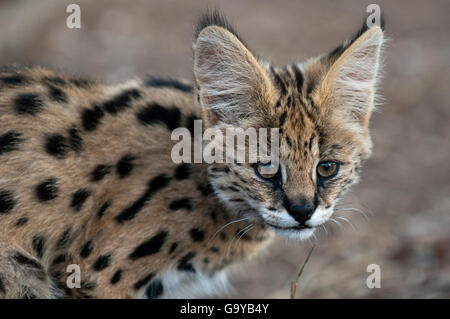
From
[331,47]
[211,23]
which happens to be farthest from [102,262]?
[331,47]

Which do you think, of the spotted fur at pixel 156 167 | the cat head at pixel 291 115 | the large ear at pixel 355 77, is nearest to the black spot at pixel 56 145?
the spotted fur at pixel 156 167

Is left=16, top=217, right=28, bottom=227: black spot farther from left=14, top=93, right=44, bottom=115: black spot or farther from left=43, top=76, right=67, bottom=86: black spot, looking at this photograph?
left=43, top=76, right=67, bottom=86: black spot

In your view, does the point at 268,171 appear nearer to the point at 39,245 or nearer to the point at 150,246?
the point at 150,246

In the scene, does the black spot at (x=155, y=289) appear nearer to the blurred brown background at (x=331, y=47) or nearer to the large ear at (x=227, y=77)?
A: the large ear at (x=227, y=77)

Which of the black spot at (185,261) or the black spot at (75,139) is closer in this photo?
the black spot at (75,139)

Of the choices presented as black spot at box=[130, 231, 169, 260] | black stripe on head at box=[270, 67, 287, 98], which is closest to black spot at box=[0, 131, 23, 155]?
black spot at box=[130, 231, 169, 260]
